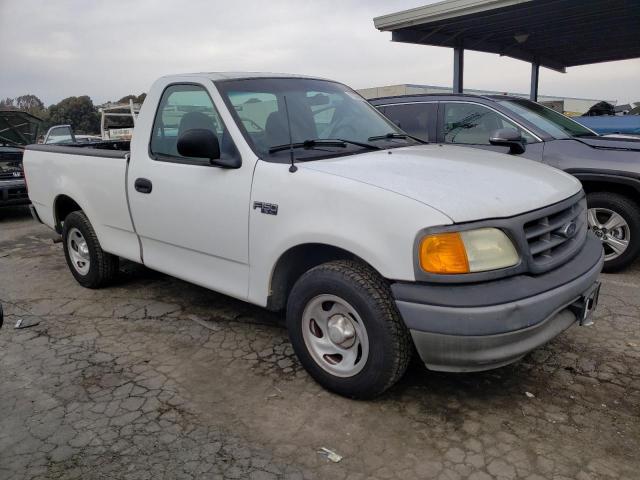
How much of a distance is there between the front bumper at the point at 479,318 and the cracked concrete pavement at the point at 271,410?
1.44 ft

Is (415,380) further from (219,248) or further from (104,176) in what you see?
(104,176)

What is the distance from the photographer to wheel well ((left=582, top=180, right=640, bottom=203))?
491 centimetres

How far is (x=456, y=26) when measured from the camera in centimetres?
1086

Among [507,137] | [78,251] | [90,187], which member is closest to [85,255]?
[78,251]

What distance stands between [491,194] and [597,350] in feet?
5.26

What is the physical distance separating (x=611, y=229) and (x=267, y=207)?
11.8ft

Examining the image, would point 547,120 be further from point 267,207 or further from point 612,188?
point 267,207

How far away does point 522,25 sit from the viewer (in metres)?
11.2

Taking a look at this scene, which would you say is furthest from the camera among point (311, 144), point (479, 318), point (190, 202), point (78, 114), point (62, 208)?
point (78, 114)

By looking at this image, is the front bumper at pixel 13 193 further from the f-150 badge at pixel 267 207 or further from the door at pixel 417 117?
the f-150 badge at pixel 267 207

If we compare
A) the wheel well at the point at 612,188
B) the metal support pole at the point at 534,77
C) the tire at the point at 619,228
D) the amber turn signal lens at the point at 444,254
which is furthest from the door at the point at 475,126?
the metal support pole at the point at 534,77

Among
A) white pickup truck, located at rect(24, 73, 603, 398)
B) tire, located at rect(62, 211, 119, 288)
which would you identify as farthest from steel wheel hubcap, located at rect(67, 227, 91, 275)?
white pickup truck, located at rect(24, 73, 603, 398)

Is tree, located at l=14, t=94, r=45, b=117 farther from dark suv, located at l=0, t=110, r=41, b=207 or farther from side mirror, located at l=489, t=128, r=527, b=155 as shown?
side mirror, located at l=489, t=128, r=527, b=155

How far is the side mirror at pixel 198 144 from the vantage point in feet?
10.3
